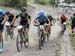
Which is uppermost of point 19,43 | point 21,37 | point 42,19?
point 42,19

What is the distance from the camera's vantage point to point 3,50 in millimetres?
16250

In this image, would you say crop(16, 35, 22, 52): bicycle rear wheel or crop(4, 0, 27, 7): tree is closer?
crop(16, 35, 22, 52): bicycle rear wheel

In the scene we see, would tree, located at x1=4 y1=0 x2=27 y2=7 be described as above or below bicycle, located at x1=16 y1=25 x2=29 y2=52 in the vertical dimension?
above

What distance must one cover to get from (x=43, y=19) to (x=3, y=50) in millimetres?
2678

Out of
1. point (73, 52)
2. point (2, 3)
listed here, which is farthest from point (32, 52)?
point (2, 3)

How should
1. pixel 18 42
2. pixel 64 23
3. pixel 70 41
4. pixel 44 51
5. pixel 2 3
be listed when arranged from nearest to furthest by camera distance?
pixel 18 42, pixel 44 51, pixel 70 41, pixel 64 23, pixel 2 3

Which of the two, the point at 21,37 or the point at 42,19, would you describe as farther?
the point at 42,19

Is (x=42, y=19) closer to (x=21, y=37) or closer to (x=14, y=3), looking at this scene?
(x=21, y=37)

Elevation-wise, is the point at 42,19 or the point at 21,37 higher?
the point at 42,19

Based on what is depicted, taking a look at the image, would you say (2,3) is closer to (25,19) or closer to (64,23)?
(64,23)

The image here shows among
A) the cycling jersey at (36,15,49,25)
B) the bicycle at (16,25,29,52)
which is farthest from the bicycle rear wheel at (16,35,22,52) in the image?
the cycling jersey at (36,15,49,25)

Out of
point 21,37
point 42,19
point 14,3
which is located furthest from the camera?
point 14,3

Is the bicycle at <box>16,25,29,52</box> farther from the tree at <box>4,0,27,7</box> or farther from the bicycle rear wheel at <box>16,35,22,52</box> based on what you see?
the tree at <box>4,0,27,7</box>

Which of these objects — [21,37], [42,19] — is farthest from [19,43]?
[42,19]
